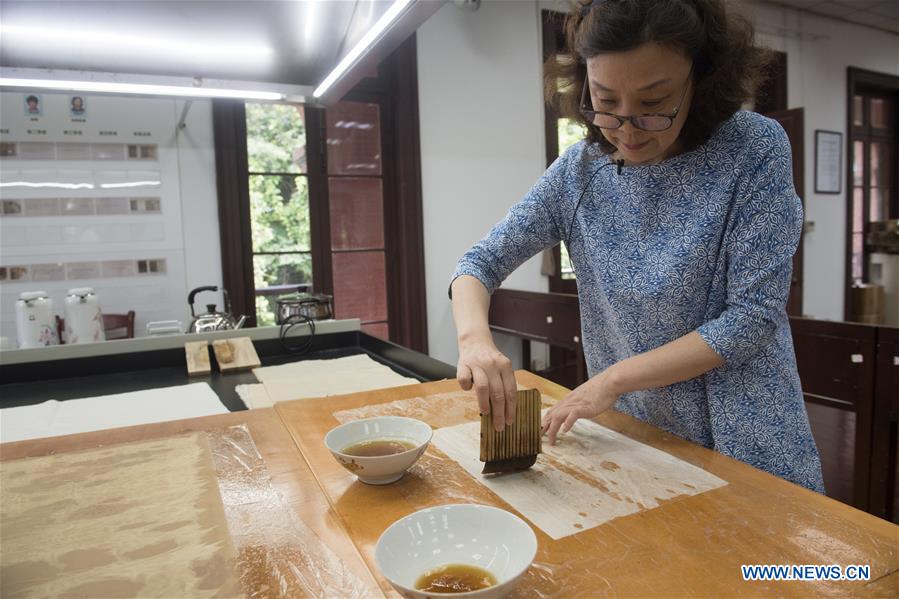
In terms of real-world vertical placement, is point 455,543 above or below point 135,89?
below

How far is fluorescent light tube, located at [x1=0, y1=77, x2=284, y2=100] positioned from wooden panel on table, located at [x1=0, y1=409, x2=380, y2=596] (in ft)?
3.60

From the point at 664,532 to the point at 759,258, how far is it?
51cm

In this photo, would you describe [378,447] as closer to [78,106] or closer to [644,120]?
[644,120]

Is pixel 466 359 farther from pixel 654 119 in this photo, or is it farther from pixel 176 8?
pixel 176 8

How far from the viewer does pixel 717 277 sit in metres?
1.08

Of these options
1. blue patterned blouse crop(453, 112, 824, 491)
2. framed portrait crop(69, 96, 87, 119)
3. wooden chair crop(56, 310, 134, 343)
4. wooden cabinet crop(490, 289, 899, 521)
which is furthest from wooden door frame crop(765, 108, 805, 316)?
framed portrait crop(69, 96, 87, 119)

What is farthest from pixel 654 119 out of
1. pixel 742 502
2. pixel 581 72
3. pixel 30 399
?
pixel 30 399

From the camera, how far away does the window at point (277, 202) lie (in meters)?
3.48

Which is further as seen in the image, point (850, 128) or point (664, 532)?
point (850, 128)

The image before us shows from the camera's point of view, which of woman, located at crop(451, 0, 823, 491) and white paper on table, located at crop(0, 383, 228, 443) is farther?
white paper on table, located at crop(0, 383, 228, 443)

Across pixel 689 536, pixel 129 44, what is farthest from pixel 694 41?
pixel 129 44

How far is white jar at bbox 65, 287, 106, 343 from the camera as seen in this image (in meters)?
2.30

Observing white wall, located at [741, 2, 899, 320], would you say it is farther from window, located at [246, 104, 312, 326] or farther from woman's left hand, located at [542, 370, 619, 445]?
woman's left hand, located at [542, 370, 619, 445]

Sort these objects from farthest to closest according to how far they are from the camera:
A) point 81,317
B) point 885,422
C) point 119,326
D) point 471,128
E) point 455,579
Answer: point 471,128, point 119,326, point 81,317, point 885,422, point 455,579
